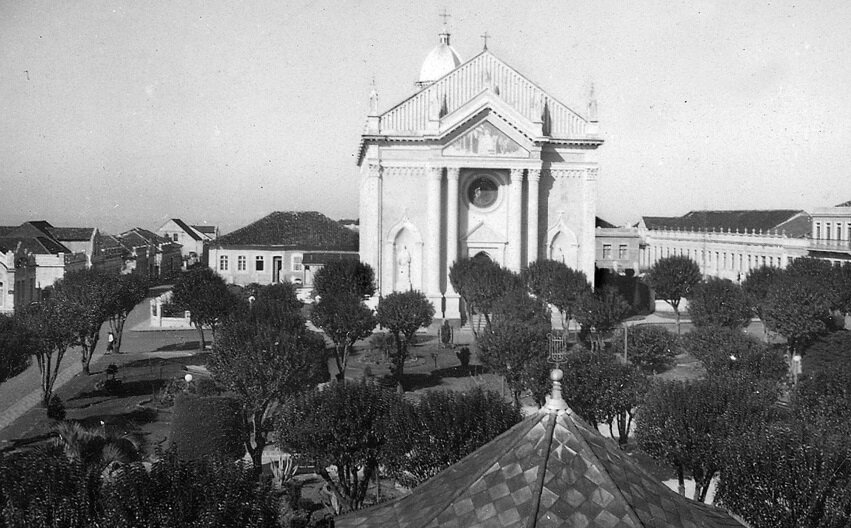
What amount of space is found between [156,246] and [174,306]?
164 feet

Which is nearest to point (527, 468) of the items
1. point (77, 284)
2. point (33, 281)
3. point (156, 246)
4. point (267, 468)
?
point (267, 468)

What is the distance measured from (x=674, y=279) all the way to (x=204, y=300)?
1173 inches

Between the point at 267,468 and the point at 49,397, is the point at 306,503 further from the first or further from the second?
the point at 49,397

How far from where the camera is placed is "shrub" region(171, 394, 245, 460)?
20625 millimetres

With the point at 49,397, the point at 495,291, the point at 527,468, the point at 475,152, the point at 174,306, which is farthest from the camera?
the point at 475,152

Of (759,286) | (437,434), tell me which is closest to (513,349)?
(437,434)

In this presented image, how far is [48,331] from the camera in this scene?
97.1 feet

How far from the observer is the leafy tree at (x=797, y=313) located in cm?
3453

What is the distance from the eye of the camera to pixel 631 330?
32.5 metres

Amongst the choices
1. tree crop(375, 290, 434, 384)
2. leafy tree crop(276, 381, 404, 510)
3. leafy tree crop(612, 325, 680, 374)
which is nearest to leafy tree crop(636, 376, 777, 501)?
leafy tree crop(276, 381, 404, 510)

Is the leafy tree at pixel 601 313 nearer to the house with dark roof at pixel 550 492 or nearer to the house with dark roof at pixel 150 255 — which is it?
the house with dark roof at pixel 550 492

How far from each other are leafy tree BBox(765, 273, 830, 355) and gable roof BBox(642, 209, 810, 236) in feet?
121

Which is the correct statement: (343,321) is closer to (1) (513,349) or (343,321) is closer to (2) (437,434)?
(1) (513,349)

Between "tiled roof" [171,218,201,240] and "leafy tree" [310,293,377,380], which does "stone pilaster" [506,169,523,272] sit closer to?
"leafy tree" [310,293,377,380]
